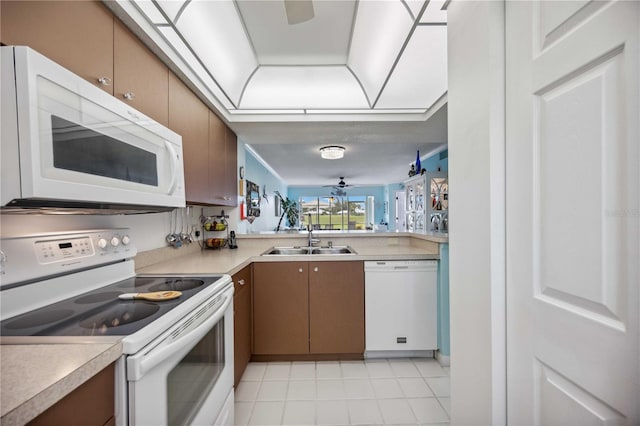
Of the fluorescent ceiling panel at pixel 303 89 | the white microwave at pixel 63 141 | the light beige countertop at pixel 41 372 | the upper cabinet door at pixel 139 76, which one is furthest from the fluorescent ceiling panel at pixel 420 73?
the light beige countertop at pixel 41 372

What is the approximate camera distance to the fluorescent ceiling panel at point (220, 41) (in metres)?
1.44

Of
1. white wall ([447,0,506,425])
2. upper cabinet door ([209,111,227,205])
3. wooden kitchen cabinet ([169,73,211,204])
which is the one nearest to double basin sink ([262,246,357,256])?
upper cabinet door ([209,111,227,205])

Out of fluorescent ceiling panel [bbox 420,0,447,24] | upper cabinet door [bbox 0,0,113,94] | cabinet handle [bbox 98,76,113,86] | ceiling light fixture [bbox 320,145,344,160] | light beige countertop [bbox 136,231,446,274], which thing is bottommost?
light beige countertop [bbox 136,231,446,274]

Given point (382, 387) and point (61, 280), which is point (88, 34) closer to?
point (61, 280)

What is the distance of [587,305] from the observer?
0.65 metres

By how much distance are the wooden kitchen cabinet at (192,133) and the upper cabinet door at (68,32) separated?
1.54ft

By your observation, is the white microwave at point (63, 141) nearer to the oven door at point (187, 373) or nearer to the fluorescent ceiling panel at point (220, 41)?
the oven door at point (187, 373)

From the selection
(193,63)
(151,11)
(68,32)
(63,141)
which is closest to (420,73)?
(193,63)

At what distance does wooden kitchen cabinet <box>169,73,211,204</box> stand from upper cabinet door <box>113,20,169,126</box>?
0.08 metres

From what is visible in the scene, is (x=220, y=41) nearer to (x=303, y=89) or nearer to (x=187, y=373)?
(x=303, y=89)

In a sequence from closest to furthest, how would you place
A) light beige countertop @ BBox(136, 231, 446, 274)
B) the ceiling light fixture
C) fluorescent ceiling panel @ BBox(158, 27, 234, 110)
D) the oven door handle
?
the oven door handle → fluorescent ceiling panel @ BBox(158, 27, 234, 110) → light beige countertop @ BBox(136, 231, 446, 274) → the ceiling light fixture

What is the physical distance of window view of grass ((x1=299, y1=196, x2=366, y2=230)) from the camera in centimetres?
1079

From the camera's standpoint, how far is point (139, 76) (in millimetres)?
1281

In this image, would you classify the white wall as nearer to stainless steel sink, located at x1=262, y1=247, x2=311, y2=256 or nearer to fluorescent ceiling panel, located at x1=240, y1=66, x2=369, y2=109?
fluorescent ceiling panel, located at x1=240, y1=66, x2=369, y2=109
